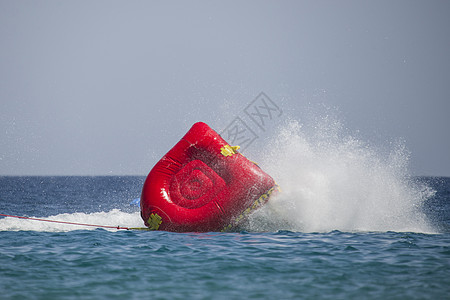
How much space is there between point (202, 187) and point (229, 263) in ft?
10.8

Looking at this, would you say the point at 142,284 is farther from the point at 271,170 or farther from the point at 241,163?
the point at 271,170

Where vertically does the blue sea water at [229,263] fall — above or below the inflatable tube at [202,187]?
below

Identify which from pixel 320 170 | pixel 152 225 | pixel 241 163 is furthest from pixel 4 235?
pixel 320 170

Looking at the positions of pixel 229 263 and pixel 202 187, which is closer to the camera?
pixel 229 263

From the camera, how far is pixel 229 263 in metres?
6.66

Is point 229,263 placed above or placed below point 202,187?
below

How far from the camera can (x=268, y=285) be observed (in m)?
5.61

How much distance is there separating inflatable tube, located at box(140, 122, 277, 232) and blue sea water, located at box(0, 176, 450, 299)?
1.30 ft

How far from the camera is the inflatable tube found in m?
9.46

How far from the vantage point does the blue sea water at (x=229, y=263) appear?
5363 mm

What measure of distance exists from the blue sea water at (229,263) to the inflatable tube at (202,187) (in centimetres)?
40

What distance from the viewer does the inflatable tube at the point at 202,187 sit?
372 inches

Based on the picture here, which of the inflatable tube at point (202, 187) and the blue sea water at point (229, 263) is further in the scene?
the inflatable tube at point (202, 187)

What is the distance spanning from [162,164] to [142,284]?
4.79 meters
